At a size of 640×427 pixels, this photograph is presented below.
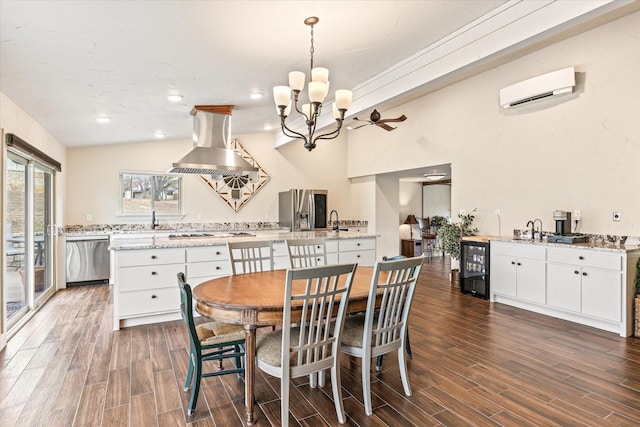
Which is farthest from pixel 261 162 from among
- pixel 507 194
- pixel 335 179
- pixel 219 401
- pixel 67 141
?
pixel 219 401

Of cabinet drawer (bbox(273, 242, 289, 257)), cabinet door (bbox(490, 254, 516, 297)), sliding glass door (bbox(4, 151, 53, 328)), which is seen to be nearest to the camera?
sliding glass door (bbox(4, 151, 53, 328))

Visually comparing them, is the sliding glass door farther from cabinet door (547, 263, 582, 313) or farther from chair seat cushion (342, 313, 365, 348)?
cabinet door (547, 263, 582, 313)

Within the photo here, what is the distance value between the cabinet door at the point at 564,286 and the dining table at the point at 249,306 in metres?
2.76

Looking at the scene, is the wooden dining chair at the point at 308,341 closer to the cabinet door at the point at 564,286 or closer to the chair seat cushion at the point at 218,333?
the chair seat cushion at the point at 218,333

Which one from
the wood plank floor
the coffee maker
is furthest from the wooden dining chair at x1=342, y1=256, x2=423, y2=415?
the coffee maker

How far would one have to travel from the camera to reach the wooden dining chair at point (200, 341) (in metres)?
2.14

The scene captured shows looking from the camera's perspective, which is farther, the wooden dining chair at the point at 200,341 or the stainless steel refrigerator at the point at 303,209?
the stainless steel refrigerator at the point at 303,209

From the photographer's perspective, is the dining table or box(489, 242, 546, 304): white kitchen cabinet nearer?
the dining table

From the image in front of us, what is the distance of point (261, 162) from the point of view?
25.3 ft

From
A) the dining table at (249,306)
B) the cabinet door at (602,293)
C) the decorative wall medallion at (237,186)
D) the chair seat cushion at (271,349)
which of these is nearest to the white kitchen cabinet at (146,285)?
the dining table at (249,306)

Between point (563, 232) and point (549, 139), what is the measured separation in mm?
1252

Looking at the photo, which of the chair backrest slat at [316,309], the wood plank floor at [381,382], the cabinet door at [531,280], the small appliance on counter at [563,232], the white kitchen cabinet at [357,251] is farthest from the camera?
the white kitchen cabinet at [357,251]

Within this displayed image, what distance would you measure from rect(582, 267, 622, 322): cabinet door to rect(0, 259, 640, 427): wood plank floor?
0.68 ft

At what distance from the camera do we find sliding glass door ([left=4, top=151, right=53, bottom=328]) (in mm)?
3676
